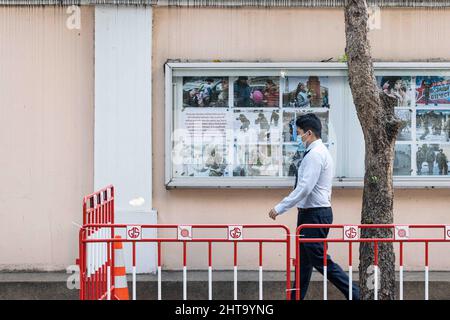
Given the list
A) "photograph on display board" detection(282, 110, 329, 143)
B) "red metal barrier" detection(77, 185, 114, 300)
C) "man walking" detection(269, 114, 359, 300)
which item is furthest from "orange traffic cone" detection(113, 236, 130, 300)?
"photograph on display board" detection(282, 110, 329, 143)

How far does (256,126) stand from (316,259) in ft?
8.41

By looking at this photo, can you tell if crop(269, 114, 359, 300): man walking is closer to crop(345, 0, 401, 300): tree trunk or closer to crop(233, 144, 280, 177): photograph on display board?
crop(345, 0, 401, 300): tree trunk

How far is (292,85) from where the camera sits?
1023 cm

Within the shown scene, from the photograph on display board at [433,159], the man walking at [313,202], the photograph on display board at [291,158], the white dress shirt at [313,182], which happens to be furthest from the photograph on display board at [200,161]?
the photograph on display board at [433,159]

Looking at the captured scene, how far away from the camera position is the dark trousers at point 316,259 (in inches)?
318

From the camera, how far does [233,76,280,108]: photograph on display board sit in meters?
10.2

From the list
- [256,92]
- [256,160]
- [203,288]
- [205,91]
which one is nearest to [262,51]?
[256,92]

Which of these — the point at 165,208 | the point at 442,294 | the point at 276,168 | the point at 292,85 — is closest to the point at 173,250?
the point at 165,208

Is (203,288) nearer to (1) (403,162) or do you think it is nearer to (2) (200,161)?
(2) (200,161)

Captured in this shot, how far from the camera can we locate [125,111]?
10109 millimetres

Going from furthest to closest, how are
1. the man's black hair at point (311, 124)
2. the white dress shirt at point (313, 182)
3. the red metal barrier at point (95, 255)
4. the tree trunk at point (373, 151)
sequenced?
1. the man's black hair at point (311, 124)
2. the white dress shirt at point (313, 182)
3. the tree trunk at point (373, 151)
4. the red metal barrier at point (95, 255)

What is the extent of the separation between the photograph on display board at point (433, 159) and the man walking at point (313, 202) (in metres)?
2.12

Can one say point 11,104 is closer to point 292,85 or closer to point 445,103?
point 292,85

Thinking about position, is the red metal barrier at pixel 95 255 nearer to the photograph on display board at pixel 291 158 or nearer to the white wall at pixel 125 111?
the white wall at pixel 125 111
